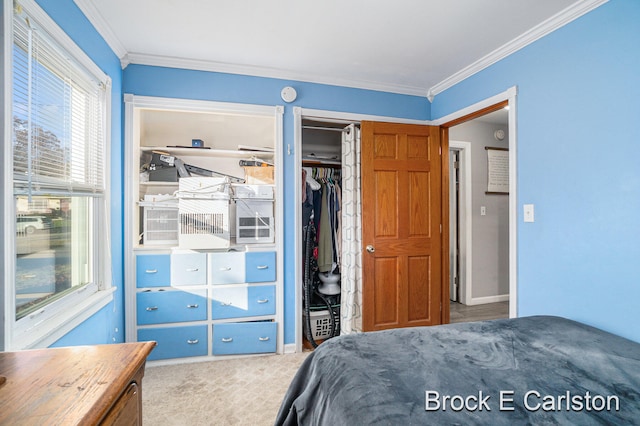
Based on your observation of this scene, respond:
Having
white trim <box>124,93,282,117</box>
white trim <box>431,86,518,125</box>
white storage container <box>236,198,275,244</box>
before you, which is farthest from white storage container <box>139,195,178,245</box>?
white trim <box>431,86,518,125</box>

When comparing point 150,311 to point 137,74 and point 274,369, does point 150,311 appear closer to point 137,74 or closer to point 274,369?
point 274,369

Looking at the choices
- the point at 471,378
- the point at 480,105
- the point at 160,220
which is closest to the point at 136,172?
the point at 160,220

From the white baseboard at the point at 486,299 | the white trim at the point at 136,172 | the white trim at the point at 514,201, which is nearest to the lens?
the white trim at the point at 514,201

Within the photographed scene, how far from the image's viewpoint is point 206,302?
98.3 inches

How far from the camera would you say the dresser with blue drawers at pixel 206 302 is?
242 cm

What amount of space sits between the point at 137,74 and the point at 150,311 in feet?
6.23

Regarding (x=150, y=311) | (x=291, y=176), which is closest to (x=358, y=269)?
(x=291, y=176)

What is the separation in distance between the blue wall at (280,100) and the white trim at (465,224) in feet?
4.79

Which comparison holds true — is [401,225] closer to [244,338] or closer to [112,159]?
[244,338]

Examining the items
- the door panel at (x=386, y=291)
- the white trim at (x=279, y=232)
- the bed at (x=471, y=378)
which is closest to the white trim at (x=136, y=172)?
the white trim at (x=279, y=232)

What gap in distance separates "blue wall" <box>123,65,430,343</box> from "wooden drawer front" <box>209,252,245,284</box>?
1.28 ft

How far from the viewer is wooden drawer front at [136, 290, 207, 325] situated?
240 cm

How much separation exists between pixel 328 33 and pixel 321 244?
186 centimetres

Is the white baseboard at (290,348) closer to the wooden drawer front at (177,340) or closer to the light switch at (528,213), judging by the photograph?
the wooden drawer front at (177,340)
